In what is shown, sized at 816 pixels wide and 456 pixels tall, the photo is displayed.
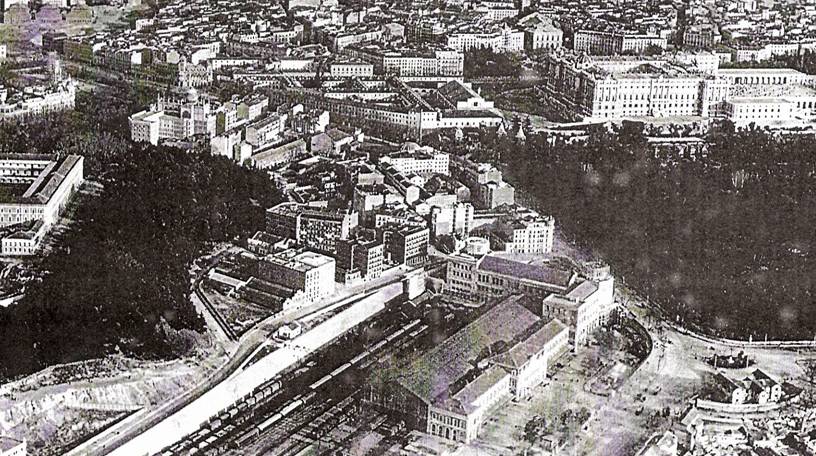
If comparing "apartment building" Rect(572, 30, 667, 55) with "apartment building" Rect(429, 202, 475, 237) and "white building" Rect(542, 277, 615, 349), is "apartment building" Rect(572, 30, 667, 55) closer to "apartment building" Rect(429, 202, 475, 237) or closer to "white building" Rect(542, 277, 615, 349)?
"apartment building" Rect(429, 202, 475, 237)

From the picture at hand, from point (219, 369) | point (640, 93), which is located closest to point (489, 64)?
point (640, 93)

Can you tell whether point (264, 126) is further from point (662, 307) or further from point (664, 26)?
point (664, 26)

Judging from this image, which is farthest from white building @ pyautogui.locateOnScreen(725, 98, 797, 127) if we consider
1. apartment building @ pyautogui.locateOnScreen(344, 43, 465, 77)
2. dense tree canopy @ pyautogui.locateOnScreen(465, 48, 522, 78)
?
apartment building @ pyautogui.locateOnScreen(344, 43, 465, 77)

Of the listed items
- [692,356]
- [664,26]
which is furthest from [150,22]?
[692,356]

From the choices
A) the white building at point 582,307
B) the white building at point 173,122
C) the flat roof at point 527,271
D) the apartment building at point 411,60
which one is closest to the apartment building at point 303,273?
the flat roof at point 527,271

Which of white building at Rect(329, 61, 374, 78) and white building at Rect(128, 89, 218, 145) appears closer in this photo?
white building at Rect(128, 89, 218, 145)

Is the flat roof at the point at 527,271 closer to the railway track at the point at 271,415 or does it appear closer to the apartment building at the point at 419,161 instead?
the railway track at the point at 271,415

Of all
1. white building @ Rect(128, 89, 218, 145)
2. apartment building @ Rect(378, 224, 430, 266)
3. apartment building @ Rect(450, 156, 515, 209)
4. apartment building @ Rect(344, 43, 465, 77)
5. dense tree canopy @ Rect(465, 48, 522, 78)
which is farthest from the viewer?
dense tree canopy @ Rect(465, 48, 522, 78)

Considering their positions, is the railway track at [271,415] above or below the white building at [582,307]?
below

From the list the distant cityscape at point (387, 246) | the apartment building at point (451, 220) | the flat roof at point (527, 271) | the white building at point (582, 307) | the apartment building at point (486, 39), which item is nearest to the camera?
the distant cityscape at point (387, 246)
